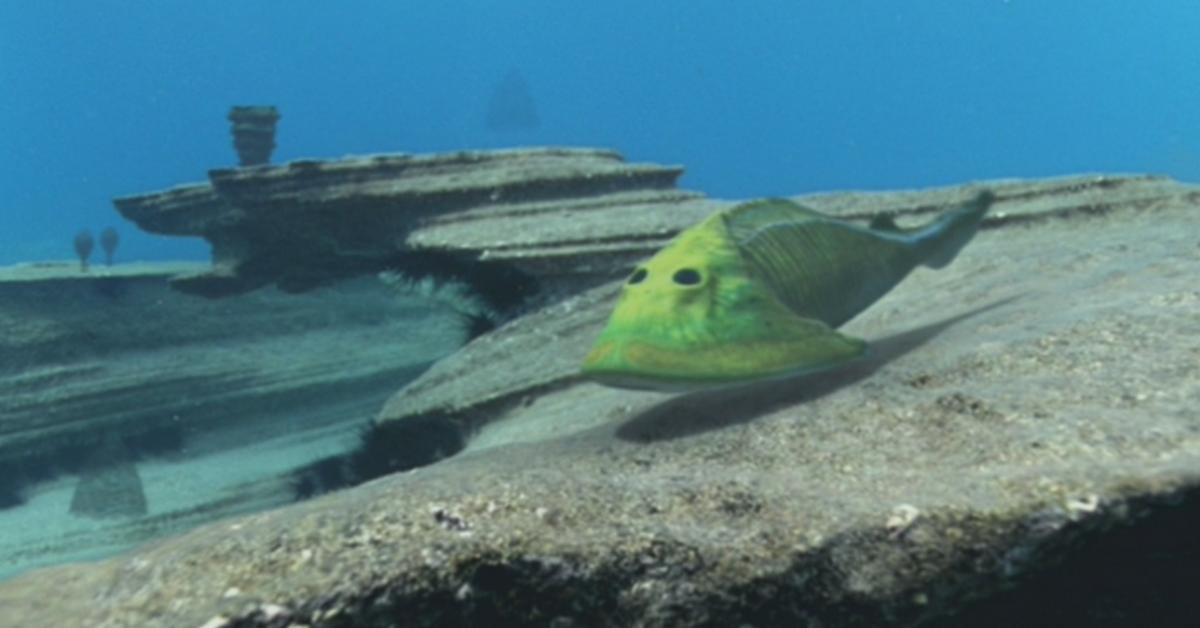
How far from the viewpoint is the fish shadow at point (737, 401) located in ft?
8.45

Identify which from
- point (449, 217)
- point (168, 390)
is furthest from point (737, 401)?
point (168, 390)

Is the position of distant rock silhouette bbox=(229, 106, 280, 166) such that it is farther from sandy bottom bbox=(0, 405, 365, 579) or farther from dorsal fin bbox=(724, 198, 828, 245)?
dorsal fin bbox=(724, 198, 828, 245)

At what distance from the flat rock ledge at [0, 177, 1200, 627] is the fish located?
176 mm

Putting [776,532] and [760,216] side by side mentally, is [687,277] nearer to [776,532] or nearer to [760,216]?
[760,216]

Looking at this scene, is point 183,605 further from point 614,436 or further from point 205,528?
point 614,436

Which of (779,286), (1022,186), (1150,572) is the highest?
(1022,186)

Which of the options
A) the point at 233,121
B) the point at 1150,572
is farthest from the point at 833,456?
the point at 233,121

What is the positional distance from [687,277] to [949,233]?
4.64 feet

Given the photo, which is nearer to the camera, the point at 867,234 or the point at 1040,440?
the point at 1040,440

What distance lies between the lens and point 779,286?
2.93 m

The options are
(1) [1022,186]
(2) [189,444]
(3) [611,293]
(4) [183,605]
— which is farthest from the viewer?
(2) [189,444]

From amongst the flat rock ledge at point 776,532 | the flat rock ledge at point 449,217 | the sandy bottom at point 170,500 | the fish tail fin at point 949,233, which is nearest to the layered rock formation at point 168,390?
the sandy bottom at point 170,500

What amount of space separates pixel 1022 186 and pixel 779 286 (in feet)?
11.1

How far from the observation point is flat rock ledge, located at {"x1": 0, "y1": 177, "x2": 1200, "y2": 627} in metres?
1.69
